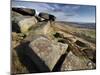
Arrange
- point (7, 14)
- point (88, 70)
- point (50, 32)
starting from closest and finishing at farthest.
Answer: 1. point (7, 14)
2. point (50, 32)
3. point (88, 70)

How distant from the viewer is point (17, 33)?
2.34 meters

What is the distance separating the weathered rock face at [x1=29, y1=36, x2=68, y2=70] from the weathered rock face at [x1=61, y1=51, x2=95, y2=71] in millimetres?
116

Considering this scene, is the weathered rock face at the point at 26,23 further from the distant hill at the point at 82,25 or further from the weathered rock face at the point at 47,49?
the distant hill at the point at 82,25

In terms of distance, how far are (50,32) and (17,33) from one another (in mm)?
419

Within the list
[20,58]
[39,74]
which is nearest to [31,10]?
[20,58]

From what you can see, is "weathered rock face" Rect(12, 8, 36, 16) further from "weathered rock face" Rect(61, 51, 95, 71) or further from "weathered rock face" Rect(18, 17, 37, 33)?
"weathered rock face" Rect(61, 51, 95, 71)

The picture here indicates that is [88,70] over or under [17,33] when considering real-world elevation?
under

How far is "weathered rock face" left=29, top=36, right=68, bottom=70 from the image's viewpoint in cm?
242

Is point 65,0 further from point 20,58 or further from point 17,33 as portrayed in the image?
point 20,58

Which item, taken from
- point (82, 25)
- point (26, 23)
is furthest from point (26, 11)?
point (82, 25)

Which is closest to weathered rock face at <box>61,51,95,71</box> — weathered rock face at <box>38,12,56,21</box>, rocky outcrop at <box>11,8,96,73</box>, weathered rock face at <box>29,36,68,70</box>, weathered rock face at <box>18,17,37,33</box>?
rocky outcrop at <box>11,8,96,73</box>

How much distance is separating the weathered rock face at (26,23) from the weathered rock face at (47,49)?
0.17 m

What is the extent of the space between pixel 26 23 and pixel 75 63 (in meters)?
0.82

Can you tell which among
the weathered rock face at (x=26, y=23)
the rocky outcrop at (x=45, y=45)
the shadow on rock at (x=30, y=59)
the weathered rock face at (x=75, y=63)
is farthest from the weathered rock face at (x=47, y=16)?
the weathered rock face at (x=75, y=63)
